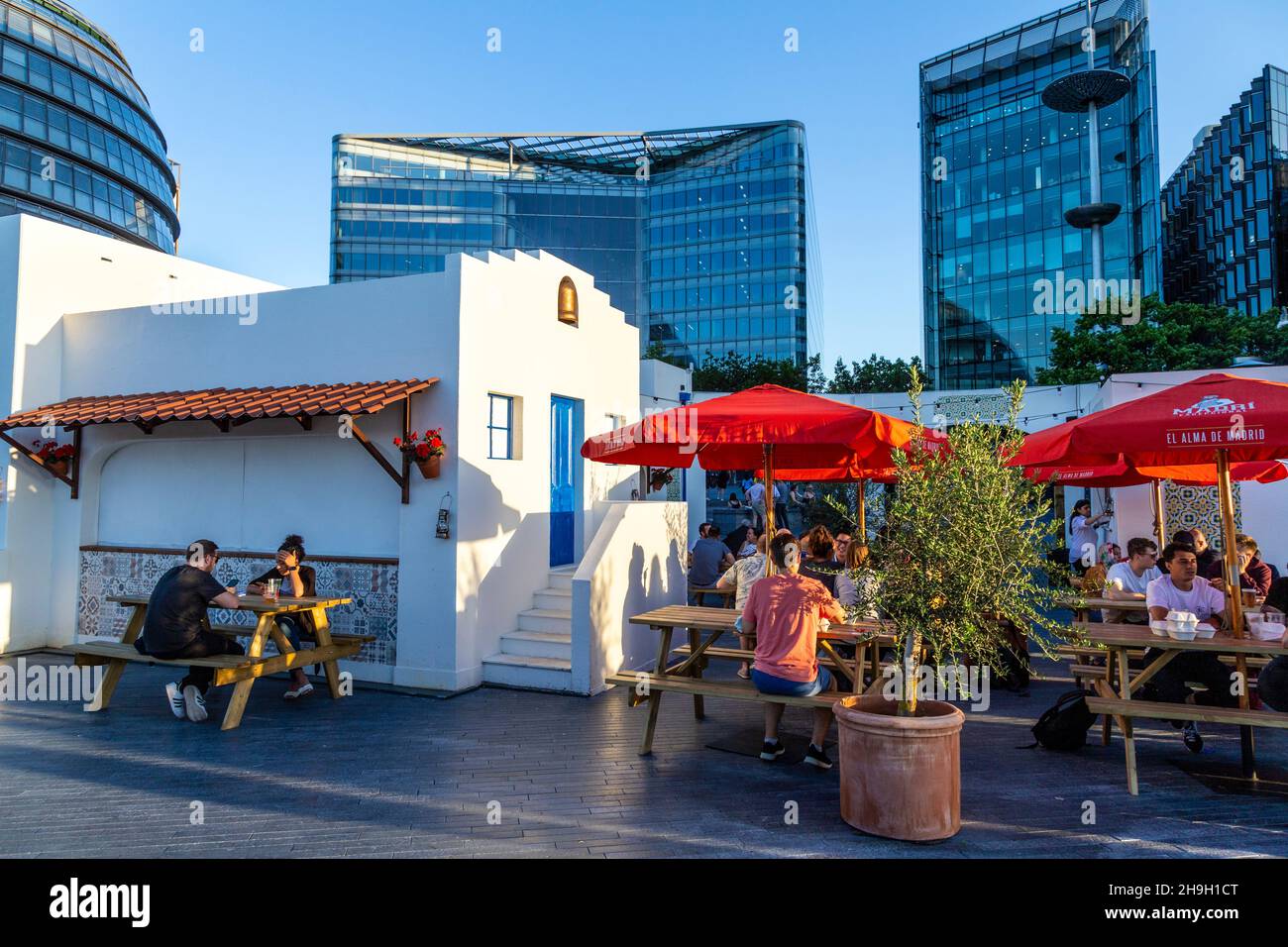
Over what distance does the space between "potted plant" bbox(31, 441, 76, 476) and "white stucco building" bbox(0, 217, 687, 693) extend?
0.45 ft

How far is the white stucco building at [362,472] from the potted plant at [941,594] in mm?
3760

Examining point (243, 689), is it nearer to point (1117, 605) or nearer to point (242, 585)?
point (242, 585)

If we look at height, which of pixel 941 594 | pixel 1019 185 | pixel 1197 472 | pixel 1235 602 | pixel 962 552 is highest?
pixel 1019 185

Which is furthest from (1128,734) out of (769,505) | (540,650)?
(540,650)

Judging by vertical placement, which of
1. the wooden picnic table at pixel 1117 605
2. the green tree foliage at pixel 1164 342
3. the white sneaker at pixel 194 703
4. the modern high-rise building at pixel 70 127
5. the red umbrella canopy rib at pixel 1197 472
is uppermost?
the modern high-rise building at pixel 70 127

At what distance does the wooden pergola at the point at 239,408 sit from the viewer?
23.7 ft

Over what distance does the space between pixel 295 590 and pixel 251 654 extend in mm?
1103

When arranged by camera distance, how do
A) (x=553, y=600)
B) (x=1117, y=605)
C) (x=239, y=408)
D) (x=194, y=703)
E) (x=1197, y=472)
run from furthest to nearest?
(x=553, y=600)
(x=1197, y=472)
(x=239, y=408)
(x=1117, y=605)
(x=194, y=703)

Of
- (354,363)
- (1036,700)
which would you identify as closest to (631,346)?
(354,363)

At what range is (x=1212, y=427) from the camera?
5.04m

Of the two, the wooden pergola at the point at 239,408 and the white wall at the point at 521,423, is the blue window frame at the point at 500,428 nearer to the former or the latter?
the white wall at the point at 521,423

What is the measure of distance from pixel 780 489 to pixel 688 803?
624 inches

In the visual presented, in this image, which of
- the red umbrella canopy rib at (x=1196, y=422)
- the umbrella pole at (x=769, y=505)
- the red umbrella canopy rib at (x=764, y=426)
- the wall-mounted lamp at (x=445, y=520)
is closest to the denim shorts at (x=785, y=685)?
the umbrella pole at (x=769, y=505)
